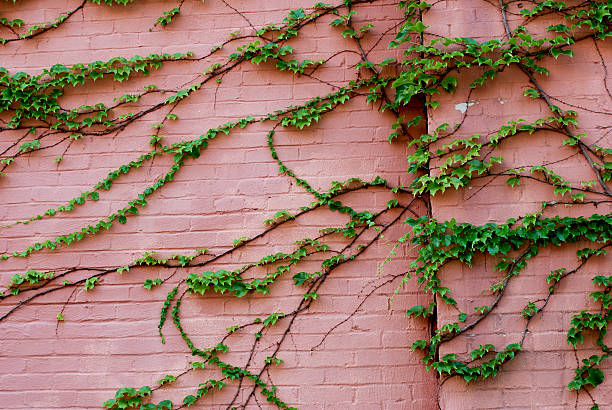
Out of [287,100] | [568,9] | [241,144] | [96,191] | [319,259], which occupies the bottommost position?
[319,259]

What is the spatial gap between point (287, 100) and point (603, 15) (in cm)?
147

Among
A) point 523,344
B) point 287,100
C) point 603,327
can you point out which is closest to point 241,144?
point 287,100

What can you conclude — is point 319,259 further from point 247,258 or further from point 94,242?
point 94,242

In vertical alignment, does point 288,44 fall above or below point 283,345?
above

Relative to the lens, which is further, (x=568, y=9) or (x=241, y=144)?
(x=241, y=144)

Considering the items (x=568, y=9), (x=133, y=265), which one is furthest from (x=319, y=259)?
(x=568, y=9)

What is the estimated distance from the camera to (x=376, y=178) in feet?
9.00

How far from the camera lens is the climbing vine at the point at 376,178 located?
2.41m

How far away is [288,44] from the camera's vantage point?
2.98 metres

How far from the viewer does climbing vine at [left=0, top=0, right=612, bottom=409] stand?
2.41m

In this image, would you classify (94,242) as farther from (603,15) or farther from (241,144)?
(603,15)

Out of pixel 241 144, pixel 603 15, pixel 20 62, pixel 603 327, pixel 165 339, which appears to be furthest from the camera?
pixel 20 62

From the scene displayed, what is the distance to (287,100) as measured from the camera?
2932mm

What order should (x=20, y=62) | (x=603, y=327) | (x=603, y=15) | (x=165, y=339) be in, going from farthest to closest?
1. (x=20, y=62)
2. (x=165, y=339)
3. (x=603, y=15)
4. (x=603, y=327)
